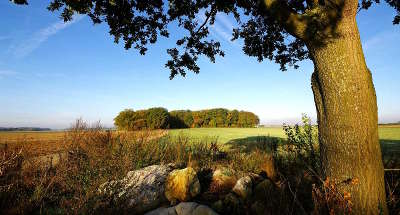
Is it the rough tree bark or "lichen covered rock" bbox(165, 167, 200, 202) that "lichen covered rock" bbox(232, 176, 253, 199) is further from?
the rough tree bark

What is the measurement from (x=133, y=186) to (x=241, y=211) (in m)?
2.33

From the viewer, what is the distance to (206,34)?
7.15m

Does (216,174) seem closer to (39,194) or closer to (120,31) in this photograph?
(39,194)

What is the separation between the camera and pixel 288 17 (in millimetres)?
3697

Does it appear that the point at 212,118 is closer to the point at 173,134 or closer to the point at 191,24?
the point at 173,134

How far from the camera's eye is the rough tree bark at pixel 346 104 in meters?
3.26

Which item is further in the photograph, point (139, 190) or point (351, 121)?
point (139, 190)

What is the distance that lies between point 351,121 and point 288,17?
1.90 m

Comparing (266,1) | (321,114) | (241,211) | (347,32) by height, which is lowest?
(241,211)

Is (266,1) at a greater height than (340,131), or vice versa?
(266,1)

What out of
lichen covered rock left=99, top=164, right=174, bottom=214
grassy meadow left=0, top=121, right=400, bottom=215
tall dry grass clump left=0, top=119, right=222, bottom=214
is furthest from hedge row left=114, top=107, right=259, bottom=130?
lichen covered rock left=99, top=164, right=174, bottom=214

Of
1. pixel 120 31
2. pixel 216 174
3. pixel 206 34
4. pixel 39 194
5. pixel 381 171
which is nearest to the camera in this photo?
pixel 381 171

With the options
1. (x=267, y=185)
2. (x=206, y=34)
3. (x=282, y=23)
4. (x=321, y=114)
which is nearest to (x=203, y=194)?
(x=267, y=185)

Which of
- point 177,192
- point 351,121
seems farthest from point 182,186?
point 351,121
